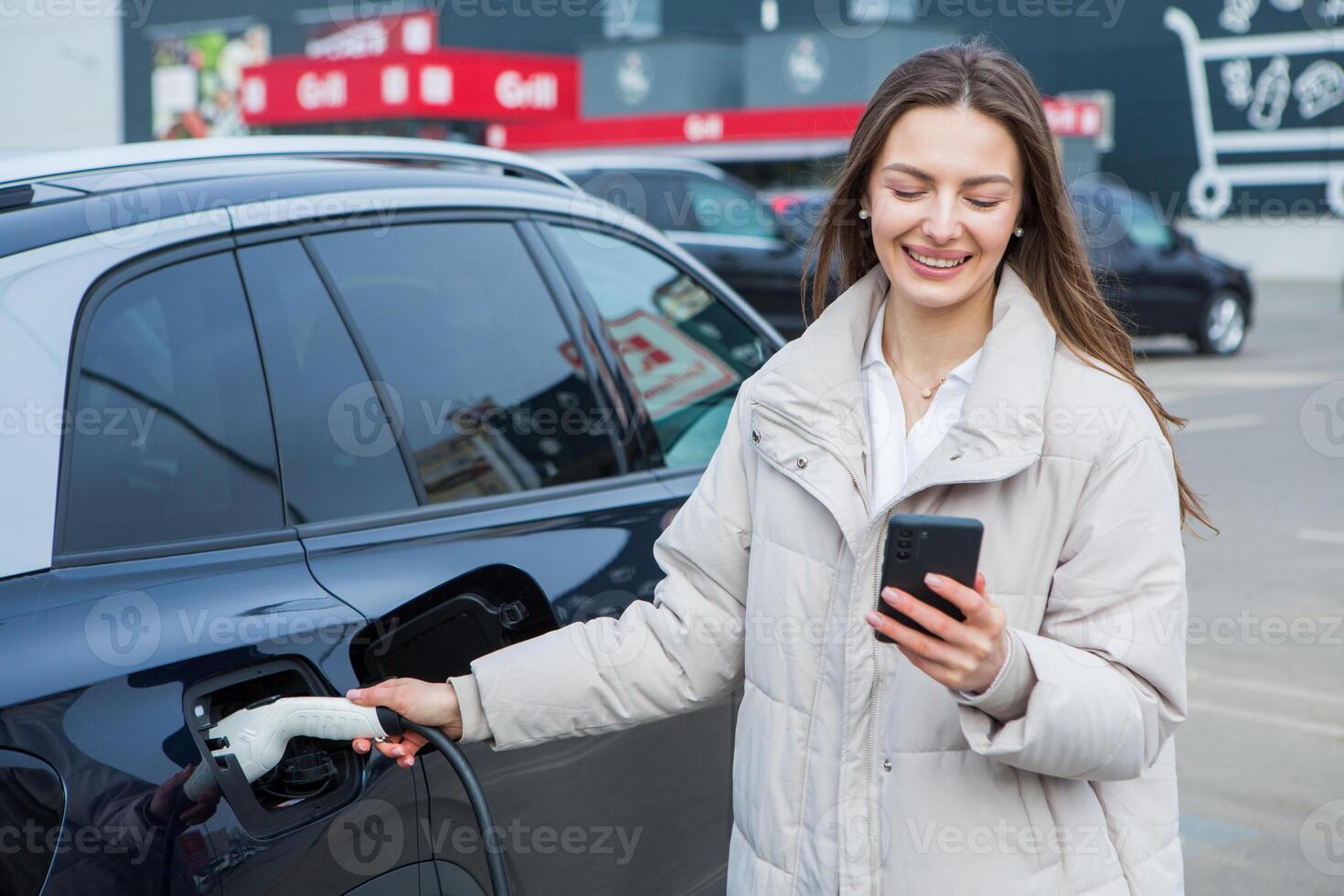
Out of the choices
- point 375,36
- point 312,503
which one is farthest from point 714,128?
point 312,503

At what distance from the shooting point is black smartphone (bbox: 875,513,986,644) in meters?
1.62

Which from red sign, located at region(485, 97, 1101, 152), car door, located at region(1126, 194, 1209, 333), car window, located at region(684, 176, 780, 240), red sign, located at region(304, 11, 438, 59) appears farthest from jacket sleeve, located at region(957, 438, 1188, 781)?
red sign, located at region(304, 11, 438, 59)

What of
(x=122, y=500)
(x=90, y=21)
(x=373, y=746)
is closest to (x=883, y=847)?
(x=373, y=746)

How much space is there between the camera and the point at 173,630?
1.98 metres

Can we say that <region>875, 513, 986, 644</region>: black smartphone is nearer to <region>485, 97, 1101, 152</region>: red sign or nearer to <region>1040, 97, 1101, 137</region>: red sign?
<region>485, 97, 1101, 152</region>: red sign

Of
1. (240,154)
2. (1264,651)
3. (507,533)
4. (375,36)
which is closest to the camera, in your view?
(507,533)

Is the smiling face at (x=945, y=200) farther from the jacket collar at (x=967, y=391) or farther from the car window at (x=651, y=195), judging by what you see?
the car window at (x=651, y=195)

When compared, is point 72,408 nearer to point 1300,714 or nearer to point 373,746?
point 373,746

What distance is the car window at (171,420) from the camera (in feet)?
6.81

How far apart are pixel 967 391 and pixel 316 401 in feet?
3.60

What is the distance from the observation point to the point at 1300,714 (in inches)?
211

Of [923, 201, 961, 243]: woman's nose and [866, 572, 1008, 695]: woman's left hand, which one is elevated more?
[923, 201, 961, 243]: woman's nose

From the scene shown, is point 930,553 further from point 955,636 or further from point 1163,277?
point 1163,277

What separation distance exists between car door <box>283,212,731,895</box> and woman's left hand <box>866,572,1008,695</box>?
0.91 meters
